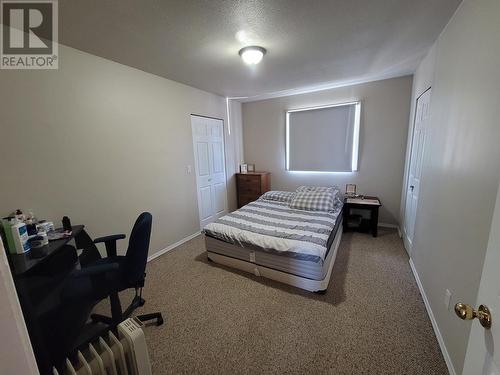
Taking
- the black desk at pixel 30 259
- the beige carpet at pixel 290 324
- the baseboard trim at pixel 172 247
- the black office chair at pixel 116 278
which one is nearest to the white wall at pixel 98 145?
the baseboard trim at pixel 172 247

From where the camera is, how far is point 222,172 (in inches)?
165

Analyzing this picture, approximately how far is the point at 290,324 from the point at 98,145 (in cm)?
261

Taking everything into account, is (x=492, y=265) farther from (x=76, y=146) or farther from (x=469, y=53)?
(x=76, y=146)

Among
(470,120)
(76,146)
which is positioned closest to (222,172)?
(76,146)

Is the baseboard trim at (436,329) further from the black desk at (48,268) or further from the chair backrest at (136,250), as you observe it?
the black desk at (48,268)

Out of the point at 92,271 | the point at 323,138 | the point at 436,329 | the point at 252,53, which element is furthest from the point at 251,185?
the point at 436,329

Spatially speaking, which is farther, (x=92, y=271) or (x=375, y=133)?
(x=375, y=133)

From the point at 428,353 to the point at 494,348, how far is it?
1289 mm

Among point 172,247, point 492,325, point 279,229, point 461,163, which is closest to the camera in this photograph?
point 492,325

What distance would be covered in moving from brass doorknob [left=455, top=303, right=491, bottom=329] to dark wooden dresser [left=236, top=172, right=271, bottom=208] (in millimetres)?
3686

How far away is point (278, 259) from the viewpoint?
2193 mm

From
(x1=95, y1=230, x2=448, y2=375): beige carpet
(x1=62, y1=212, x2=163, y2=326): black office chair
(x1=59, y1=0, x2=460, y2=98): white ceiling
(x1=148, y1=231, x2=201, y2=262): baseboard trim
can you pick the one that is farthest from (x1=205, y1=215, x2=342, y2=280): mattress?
(x1=59, y1=0, x2=460, y2=98): white ceiling

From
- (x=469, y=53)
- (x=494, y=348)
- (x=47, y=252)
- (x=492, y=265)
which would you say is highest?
(x=469, y=53)

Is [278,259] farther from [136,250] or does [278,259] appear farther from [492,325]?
[492,325]
